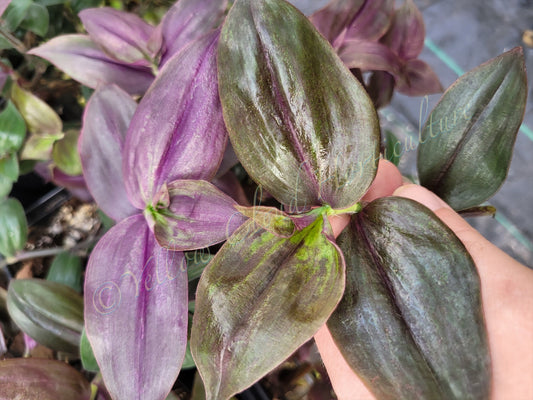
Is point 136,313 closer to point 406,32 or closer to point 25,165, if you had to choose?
point 25,165

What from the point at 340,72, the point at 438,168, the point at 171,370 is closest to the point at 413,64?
the point at 438,168

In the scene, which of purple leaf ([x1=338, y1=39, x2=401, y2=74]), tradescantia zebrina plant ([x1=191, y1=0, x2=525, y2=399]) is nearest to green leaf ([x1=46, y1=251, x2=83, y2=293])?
tradescantia zebrina plant ([x1=191, y1=0, x2=525, y2=399])

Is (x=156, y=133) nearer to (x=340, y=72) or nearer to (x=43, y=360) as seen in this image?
(x=340, y=72)

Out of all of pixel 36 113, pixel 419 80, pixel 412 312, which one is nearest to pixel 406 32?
pixel 419 80

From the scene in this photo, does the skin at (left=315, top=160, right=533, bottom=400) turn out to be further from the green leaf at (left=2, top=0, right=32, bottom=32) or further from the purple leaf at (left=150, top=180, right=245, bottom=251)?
the green leaf at (left=2, top=0, right=32, bottom=32)

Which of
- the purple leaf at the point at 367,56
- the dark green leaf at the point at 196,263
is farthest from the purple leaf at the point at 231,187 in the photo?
the purple leaf at the point at 367,56

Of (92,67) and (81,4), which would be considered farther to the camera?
(81,4)

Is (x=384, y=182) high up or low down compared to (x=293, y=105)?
down
